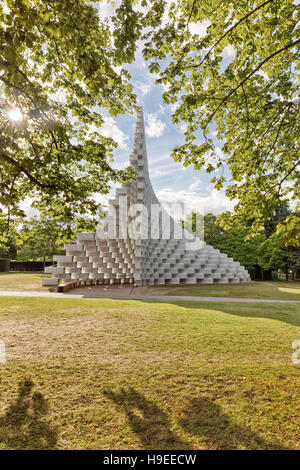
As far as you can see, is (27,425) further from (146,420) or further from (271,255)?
(271,255)

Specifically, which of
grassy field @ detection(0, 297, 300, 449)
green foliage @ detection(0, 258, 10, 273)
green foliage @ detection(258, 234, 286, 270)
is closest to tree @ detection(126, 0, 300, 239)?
grassy field @ detection(0, 297, 300, 449)

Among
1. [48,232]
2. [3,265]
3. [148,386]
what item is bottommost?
[3,265]

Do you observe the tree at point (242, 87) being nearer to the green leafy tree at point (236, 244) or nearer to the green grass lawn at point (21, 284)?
the green grass lawn at point (21, 284)

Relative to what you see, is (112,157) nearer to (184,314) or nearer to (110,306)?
(110,306)

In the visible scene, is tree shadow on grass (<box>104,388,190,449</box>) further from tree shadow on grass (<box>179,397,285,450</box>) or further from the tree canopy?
the tree canopy

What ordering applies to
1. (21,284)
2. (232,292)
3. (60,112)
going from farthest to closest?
1. (21,284)
2. (232,292)
3. (60,112)

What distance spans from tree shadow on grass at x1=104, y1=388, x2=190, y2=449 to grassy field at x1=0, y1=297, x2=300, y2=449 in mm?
11

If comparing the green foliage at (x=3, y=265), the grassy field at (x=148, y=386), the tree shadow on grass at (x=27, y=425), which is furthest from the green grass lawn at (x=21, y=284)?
the green foliage at (x=3, y=265)

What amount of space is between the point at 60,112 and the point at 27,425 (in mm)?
7990

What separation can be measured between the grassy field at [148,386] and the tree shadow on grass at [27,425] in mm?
11

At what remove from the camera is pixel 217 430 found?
2576 mm

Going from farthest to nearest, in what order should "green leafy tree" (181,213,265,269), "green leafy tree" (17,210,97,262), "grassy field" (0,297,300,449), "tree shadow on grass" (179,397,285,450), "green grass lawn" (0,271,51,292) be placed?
"green leafy tree" (181,213,265,269) → "green grass lawn" (0,271,51,292) → "green leafy tree" (17,210,97,262) → "grassy field" (0,297,300,449) → "tree shadow on grass" (179,397,285,450)

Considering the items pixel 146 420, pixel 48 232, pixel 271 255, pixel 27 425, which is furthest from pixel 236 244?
pixel 27 425

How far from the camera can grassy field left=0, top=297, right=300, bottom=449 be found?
8.20ft
